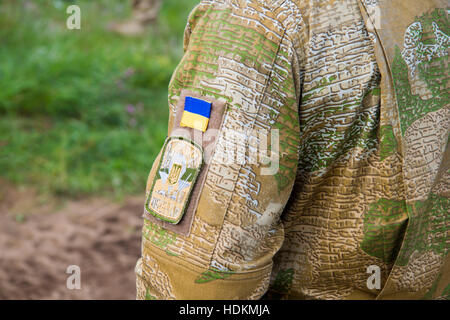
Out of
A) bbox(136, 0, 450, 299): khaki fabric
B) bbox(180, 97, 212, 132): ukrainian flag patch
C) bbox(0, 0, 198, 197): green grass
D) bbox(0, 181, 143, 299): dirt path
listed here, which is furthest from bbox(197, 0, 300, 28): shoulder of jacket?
bbox(0, 0, 198, 197): green grass

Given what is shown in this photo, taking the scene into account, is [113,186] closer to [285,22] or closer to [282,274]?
[282,274]

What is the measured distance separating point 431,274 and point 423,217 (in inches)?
6.9

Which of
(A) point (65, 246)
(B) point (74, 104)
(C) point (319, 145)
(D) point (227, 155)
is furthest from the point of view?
(B) point (74, 104)

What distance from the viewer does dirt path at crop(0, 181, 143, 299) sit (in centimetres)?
253

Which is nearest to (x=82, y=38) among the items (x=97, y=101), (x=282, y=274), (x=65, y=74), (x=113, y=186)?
(x=65, y=74)

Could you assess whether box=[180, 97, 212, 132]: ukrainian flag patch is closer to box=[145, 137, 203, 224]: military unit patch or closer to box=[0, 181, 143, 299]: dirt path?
box=[145, 137, 203, 224]: military unit patch

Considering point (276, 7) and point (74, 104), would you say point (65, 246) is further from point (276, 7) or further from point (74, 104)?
point (276, 7)

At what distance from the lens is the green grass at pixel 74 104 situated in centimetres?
363

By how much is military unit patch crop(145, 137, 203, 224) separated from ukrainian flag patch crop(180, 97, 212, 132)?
1.4 inches

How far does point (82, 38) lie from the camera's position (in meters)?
5.32

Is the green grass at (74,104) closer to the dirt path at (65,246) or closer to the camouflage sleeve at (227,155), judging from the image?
the dirt path at (65,246)

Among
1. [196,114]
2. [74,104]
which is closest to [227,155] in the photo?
[196,114]

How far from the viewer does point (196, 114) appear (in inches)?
Answer: 41.3

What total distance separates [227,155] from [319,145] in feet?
0.79
